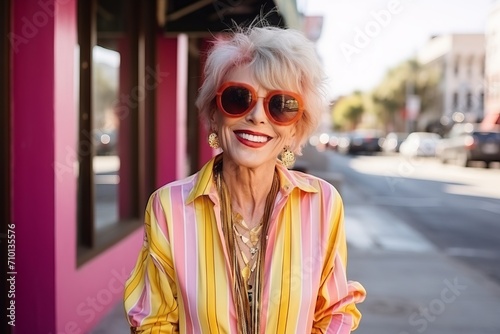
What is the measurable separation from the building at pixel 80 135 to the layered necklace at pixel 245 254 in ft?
7.18

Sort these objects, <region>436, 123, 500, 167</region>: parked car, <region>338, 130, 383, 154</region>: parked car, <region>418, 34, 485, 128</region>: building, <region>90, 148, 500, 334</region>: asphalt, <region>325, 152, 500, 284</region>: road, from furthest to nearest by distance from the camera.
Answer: <region>418, 34, 485, 128</region>: building → <region>338, 130, 383, 154</region>: parked car → <region>436, 123, 500, 167</region>: parked car → <region>325, 152, 500, 284</region>: road → <region>90, 148, 500, 334</region>: asphalt

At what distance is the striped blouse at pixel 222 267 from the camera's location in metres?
1.79

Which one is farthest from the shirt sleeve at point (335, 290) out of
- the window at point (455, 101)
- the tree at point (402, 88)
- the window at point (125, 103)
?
the window at point (455, 101)

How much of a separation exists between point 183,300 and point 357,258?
249 inches

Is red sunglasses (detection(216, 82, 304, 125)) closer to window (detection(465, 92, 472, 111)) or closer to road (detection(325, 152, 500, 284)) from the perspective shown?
road (detection(325, 152, 500, 284))

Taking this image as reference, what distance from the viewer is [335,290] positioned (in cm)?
190

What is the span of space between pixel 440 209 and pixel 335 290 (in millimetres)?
11391

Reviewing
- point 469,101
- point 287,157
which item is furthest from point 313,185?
point 469,101

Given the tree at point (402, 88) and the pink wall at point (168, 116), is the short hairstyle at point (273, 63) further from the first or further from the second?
the tree at point (402, 88)

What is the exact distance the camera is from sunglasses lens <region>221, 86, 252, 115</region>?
1818mm

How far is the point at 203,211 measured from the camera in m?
1.86

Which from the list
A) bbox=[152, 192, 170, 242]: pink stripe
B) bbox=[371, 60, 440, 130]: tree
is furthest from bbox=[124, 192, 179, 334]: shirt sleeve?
bbox=[371, 60, 440, 130]: tree

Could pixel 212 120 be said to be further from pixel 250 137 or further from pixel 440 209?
pixel 440 209

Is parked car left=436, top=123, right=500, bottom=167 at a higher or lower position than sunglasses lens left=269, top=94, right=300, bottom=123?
lower
